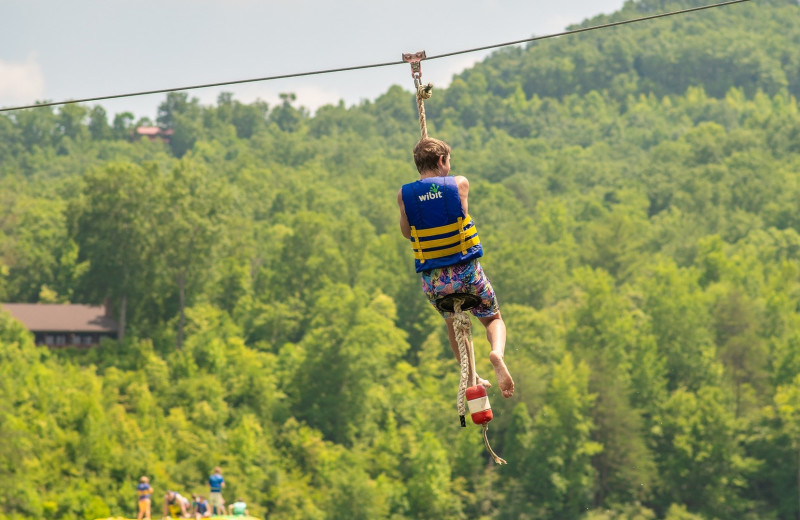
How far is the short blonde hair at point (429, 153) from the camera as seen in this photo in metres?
10.1

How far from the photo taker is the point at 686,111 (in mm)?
198500

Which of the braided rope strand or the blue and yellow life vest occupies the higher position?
the blue and yellow life vest

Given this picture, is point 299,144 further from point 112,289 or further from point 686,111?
point 112,289

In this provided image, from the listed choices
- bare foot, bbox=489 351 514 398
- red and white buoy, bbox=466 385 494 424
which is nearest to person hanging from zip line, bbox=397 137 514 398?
bare foot, bbox=489 351 514 398

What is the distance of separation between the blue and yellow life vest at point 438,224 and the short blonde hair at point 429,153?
0.15m

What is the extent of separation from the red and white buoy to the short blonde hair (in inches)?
66.1

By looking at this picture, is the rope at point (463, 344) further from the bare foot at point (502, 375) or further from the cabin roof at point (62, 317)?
the cabin roof at point (62, 317)

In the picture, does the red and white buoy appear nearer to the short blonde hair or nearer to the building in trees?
the short blonde hair

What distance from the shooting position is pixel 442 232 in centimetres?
1012

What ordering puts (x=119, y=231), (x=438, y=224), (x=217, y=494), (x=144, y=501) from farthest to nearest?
(x=119, y=231)
(x=144, y=501)
(x=217, y=494)
(x=438, y=224)

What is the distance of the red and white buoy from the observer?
9.84m

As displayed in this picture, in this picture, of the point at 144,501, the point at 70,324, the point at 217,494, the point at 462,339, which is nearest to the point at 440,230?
the point at 462,339

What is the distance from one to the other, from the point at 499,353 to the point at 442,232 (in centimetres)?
98

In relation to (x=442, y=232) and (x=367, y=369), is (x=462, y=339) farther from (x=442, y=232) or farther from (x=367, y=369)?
(x=367, y=369)
